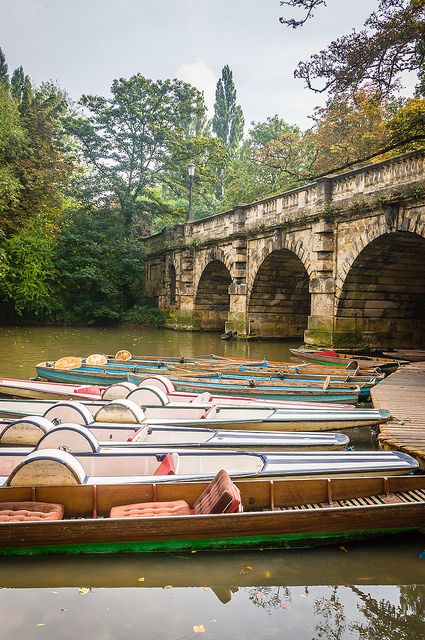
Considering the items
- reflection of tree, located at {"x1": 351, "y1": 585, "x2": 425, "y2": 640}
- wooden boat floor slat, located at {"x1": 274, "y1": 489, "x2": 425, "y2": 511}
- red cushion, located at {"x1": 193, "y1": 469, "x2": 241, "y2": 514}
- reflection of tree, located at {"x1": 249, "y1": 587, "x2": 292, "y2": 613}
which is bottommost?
reflection of tree, located at {"x1": 351, "y1": 585, "x2": 425, "y2": 640}

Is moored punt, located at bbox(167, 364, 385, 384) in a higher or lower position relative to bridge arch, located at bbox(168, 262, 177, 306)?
lower

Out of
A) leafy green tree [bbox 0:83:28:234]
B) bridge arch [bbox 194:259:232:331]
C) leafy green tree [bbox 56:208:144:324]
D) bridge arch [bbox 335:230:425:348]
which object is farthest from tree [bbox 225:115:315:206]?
bridge arch [bbox 335:230:425:348]

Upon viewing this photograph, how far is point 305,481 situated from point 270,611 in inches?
44.8

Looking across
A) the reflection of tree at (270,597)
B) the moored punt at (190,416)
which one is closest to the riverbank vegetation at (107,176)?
the moored punt at (190,416)

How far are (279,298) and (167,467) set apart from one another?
1496 centimetres

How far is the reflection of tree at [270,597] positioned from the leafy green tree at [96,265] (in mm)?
21451

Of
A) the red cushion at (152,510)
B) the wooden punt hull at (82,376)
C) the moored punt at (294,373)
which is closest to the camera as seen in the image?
the red cushion at (152,510)

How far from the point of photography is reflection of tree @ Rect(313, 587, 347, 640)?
3012 mm

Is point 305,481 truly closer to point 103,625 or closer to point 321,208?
point 103,625

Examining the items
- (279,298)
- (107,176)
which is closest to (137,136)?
(107,176)

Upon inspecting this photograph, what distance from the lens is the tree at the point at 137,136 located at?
25.4m

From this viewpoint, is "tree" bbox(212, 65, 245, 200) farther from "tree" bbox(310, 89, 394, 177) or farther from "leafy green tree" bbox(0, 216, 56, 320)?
"leafy green tree" bbox(0, 216, 56, 320)

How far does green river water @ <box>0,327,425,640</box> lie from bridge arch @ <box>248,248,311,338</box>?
14413 mm

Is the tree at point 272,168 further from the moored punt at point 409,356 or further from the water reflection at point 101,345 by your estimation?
the moored punt at point 409,356
